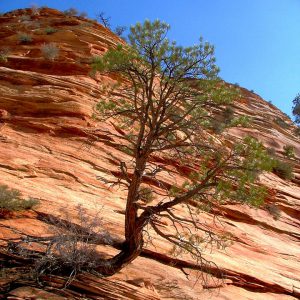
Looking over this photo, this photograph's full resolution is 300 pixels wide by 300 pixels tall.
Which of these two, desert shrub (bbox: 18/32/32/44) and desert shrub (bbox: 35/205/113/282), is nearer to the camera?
desert shrub (bbox: 35/205/113/282)

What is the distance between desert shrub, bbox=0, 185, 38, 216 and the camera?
7.61 metres

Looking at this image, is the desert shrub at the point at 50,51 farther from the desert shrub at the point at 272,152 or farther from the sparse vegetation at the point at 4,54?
the desert shrub at the point at 272,152

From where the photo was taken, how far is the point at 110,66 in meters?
8.16

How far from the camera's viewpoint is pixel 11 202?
7.71 metres

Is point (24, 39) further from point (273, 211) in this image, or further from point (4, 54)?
Result: point (273, 211)

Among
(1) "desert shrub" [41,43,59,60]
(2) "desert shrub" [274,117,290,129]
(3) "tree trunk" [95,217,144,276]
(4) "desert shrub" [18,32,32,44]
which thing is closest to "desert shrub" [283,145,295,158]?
(2) "desert shrub" [274,117,290,129]

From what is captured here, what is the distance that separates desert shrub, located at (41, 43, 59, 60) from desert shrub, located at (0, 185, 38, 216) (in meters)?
10.8

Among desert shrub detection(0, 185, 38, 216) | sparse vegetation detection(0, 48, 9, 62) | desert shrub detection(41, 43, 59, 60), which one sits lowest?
desert shrub detection(0, 185, 38, 216)

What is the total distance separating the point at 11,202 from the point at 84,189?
119 inches

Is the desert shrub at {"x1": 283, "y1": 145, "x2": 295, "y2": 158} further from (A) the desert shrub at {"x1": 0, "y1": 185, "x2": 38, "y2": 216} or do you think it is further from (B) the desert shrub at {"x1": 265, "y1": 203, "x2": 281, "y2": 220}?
(A) the desert shrub at {"x1": 0, "y1": 185, "x2": 38, "y2": 216}

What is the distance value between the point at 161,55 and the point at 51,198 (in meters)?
4.60

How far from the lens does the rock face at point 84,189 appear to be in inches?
286

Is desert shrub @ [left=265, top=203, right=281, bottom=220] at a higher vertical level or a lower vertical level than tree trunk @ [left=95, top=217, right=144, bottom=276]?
higher

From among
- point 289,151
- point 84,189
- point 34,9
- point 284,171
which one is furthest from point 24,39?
point 289,151
